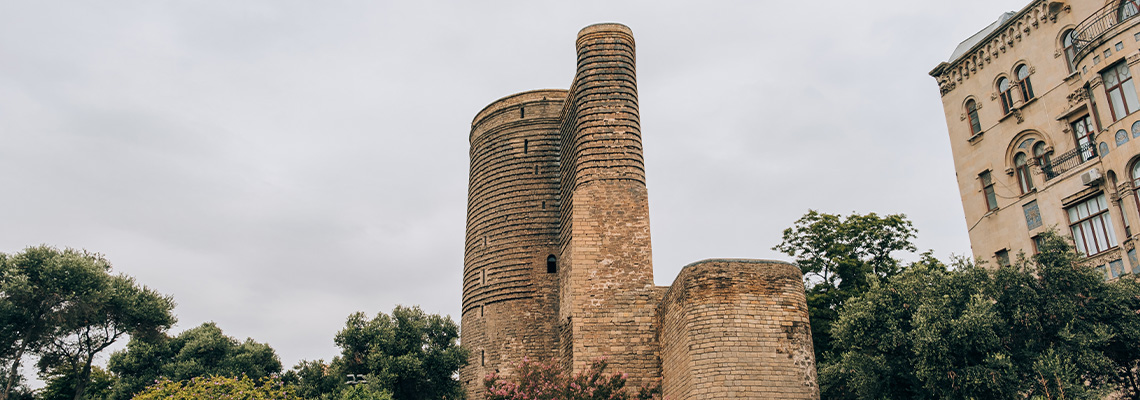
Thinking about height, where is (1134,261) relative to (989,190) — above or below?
below

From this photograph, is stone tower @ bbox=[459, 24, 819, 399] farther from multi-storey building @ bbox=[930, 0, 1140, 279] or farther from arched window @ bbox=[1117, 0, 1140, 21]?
arched window @ bbox=[1117, 0, 1140, 21]

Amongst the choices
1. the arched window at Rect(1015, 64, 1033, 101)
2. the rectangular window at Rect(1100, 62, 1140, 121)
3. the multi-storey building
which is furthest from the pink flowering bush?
the arched window at Rect(1015, 64, 1033, 101)

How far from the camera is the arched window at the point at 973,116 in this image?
2417 centimetres

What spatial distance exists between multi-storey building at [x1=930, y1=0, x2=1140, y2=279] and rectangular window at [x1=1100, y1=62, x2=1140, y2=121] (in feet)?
0.08

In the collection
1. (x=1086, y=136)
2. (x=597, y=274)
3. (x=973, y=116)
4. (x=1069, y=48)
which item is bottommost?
(x=597, y=274)

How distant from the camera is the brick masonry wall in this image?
55.8ft

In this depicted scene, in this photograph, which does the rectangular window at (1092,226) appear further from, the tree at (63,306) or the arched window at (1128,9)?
the tree at (63,306)

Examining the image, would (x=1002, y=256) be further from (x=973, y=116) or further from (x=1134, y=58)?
(x=1134, y=58)

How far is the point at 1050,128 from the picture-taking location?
70.2 ft

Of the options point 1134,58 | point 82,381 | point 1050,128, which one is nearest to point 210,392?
point 82,381

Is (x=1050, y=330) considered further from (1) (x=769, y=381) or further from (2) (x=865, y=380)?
(1) (x=769, y=381)

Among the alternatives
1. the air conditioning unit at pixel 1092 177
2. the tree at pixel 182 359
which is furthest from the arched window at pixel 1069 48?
the tree at pixel 182 359

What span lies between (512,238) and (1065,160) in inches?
606

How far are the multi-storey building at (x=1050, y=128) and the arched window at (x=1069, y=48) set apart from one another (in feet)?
0.08
